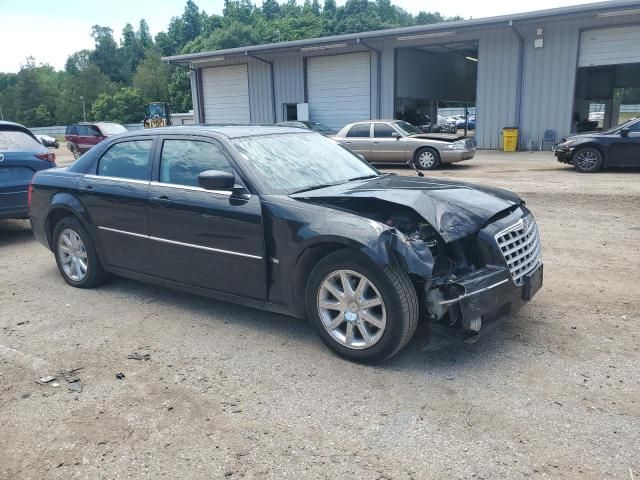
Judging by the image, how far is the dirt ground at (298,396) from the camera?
2682 mm

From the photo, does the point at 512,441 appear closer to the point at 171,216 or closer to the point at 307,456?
the point at 307,456

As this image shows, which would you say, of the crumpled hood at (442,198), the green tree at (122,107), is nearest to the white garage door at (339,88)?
the crumpled hood at (442,198)

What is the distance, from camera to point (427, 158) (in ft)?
52.0

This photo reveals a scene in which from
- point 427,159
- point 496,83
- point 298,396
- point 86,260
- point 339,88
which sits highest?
point 339,88

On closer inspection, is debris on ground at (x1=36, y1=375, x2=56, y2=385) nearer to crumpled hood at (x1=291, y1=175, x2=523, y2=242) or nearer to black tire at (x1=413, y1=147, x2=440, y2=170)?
crumpled hood at (x1=291, y1=175, x2=523, y2=242)

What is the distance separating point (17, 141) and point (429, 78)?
80.0ft

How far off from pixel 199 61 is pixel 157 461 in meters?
29.2

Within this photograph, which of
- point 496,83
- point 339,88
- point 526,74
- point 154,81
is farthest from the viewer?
point 154,81

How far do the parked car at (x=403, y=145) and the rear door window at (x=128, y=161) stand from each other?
11.5 metres

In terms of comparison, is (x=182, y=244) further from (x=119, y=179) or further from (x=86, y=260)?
(x=86, y=260)

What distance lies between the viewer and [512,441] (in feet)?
9.13

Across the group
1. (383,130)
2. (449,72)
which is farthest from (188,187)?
(449,72)

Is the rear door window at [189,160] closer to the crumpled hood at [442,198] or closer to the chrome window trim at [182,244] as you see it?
the chrome window trim at [182,244]

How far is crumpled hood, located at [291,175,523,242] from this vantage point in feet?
11.6
